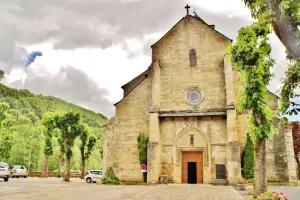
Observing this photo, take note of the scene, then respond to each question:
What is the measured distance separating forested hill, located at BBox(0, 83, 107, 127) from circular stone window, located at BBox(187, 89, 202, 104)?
79.5 metres

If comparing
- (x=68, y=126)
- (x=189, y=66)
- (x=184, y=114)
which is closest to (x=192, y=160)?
(x=184, y=114)

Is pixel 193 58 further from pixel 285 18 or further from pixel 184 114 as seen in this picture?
pixel 285 18

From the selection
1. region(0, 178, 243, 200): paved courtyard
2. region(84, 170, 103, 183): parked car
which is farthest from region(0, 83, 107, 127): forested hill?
region(0, 178, 243, 200): paved courtyard

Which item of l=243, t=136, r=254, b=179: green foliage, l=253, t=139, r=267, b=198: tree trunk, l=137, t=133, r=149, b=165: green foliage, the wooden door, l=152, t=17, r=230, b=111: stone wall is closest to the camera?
l=253, t=139, r=267, b=198: tree trunk

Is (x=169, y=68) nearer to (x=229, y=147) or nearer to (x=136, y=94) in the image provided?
(x=136, y=94)

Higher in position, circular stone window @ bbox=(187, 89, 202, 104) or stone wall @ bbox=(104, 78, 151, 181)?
circular stone window @ bbox=(187, 89, 202, 104)

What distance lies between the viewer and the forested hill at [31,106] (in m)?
103

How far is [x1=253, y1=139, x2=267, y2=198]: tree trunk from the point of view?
11.9m

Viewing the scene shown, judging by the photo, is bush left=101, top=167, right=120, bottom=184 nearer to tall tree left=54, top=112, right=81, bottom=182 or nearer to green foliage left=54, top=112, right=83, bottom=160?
tall tree left=54, top=112, right=81, bottom=182

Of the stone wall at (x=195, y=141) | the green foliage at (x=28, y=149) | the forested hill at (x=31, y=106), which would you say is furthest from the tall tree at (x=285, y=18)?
the forested hill at (x=31, y=106)

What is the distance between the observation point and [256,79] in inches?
523

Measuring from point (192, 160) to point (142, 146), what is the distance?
4773 millimetres

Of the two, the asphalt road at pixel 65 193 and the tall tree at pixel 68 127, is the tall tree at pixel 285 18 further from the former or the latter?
the tall tree at pixel 68 127

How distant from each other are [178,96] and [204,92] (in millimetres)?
2485
